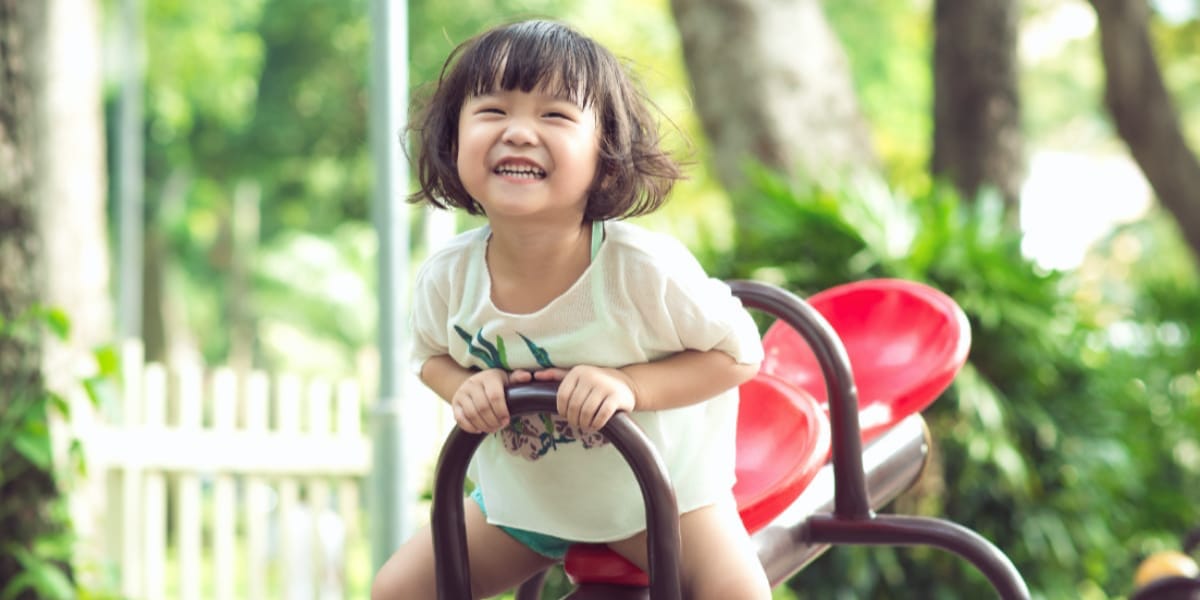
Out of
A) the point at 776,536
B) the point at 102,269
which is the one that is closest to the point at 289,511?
the point at 102,269

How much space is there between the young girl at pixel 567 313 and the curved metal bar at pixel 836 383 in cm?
33

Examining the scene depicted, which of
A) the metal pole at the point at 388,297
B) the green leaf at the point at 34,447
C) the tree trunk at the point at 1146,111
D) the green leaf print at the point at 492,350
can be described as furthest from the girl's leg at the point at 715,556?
the tree trunk at the point at 1146,111

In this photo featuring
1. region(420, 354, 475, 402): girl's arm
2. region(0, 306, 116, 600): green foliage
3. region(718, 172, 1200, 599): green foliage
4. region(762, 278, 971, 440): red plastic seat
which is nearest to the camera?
region(420, 354, 475, 402): girl's arm

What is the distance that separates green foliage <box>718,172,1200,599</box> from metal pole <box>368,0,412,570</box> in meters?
1.31

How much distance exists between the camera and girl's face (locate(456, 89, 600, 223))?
1.52m

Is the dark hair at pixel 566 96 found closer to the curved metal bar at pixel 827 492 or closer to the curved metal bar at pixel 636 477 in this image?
the curved metal bar at pixel 636 477

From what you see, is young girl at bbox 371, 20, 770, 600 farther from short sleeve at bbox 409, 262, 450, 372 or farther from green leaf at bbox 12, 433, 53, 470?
green leaf at bbox 12, 433, 53, 470

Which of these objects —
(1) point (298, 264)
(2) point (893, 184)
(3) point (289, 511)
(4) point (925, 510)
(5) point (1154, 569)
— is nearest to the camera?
(5) point (1154, 569)

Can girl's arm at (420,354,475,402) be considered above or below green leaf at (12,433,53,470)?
above

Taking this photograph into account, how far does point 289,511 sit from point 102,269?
1941 mm

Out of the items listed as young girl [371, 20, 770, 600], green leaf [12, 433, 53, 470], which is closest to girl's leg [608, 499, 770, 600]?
young girl [371, 20, 770, 600]

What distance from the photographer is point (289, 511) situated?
19.2 feet

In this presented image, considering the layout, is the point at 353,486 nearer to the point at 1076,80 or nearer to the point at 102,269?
the point at 102,269

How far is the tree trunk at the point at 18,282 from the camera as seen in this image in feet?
11.0
